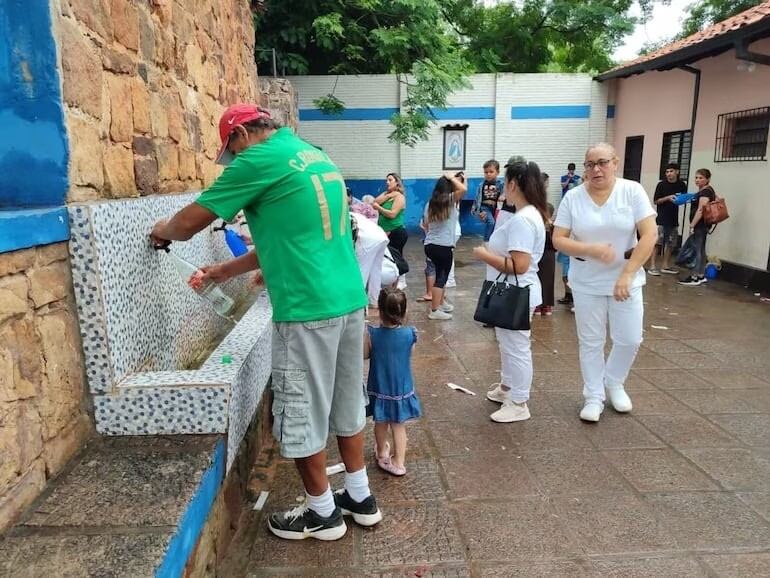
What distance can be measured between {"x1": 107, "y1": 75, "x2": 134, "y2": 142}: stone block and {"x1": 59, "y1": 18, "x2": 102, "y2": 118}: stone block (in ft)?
0.43

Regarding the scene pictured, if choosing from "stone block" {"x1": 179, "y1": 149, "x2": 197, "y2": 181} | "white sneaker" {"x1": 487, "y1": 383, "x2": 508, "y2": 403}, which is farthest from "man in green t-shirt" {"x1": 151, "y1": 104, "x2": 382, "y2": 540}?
"white sneaker" {"x1": 487, "y1": 383, "x2": 508, "y2": 403}

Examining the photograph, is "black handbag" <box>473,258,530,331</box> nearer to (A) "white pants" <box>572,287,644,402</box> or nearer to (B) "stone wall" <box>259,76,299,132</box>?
(A) "white pants" <box>572,287,644,402</box>

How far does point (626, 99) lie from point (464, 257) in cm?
600

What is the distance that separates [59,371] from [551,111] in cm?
1433

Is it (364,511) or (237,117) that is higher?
(237,117)

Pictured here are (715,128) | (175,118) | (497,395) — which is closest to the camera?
(175,118)

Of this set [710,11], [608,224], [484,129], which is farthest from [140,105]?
[710,11]

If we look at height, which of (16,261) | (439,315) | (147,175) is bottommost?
A: (439,315)

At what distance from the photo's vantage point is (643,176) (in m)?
12.9

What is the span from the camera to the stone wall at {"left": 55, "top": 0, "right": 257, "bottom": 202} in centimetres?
221

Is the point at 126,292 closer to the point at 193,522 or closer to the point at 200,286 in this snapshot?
the point at 200,286

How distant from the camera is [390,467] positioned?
10.6ft

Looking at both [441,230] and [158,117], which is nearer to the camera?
[158,117]

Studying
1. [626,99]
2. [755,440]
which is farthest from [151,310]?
[626,99]
